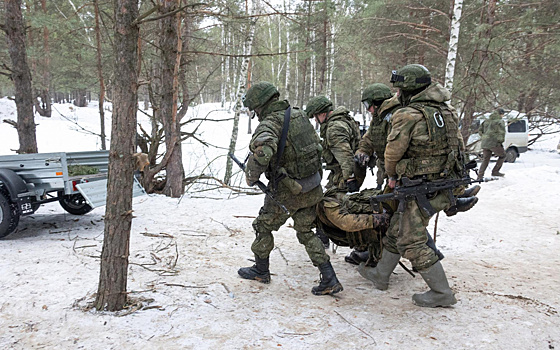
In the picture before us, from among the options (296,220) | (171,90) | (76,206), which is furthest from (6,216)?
(296,220)

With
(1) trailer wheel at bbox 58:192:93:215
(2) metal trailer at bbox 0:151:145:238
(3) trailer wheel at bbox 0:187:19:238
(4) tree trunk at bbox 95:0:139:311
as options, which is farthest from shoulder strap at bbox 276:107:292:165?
(1) trailer wheel at bbox 58:192:93:215

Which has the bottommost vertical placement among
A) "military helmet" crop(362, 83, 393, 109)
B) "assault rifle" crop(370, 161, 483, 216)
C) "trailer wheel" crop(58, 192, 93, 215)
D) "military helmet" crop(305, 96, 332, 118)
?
"trailer wheel" crop(58, 192, 93, 215)

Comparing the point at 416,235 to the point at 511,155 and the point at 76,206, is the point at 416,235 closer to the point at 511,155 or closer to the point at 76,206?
the point at 76,206

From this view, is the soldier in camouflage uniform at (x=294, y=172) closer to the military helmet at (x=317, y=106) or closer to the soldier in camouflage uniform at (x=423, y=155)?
the soldier in camouflage uniform at (x=423, y=155)

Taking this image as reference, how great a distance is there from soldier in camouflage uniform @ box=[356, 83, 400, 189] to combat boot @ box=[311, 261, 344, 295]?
1284mm

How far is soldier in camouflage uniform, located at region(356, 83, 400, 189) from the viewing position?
4.03 metres

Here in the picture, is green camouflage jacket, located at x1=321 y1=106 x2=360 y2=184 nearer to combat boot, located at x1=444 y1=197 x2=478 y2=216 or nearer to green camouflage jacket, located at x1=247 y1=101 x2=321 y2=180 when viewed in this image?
green camouflage jacket, located at x1=247 y1=101 x2=321 y2=180

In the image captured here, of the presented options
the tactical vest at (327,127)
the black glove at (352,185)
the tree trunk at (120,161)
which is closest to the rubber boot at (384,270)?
the black glove at (352,185)

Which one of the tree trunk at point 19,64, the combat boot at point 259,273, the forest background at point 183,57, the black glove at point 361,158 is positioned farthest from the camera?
the tree trunk at point 19,64

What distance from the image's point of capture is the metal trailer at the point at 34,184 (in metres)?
4.80

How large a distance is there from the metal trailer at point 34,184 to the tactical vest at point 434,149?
13.7 ft

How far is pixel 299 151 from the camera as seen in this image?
143 inches

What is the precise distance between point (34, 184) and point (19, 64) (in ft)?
11.8

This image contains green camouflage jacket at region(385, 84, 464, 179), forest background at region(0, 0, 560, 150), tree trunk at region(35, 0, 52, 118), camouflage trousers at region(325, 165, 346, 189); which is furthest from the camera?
tree trunk at region(35, 0, 52, 118)
